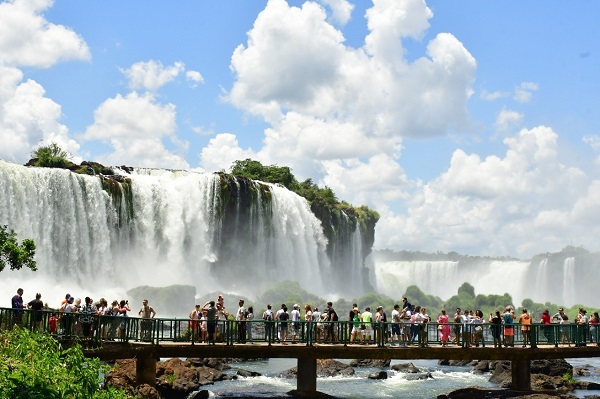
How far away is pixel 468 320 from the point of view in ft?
92.5

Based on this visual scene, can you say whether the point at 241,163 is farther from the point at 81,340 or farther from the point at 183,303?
the point at 81,340

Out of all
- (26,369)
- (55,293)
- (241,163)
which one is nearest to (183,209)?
(55,293)

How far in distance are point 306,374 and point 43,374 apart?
14.2 meters

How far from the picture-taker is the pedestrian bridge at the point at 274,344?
2338 centimetres

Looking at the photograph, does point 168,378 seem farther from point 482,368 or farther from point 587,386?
point 482,368

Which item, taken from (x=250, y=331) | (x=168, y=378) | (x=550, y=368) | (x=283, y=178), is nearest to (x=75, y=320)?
(x=250, y=331)

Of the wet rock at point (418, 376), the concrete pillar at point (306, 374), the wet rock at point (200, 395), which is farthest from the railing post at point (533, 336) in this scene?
the wet rock at point (200, 395)

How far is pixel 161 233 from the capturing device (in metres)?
64.8

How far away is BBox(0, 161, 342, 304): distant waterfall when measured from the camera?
53.9 metres

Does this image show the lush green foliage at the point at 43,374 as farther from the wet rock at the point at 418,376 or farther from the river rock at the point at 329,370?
the wet rock at the point at 418,376

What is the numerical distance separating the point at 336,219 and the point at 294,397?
202ft

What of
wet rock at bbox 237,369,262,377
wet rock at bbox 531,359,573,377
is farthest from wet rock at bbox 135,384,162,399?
wet rock at bbox 531,359,573,377

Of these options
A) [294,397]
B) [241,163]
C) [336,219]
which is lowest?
[294,397]

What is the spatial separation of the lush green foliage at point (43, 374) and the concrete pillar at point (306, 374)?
12.0m
